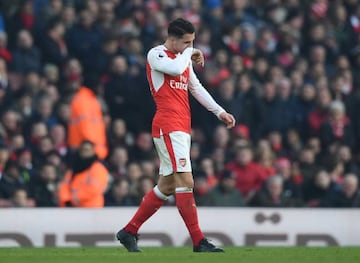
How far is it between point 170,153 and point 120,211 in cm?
402

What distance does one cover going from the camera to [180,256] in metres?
10.9

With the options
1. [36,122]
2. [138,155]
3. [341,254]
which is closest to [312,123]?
[138,155]

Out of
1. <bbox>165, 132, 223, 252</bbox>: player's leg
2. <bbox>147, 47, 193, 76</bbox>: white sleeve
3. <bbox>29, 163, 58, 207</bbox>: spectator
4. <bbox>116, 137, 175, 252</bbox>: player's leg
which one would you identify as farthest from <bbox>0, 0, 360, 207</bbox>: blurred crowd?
<bbox>147, 47, 193, 76</bbox>: white sleeve

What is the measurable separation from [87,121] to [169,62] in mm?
6298

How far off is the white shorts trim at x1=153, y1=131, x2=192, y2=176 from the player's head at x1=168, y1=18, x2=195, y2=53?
0.77m

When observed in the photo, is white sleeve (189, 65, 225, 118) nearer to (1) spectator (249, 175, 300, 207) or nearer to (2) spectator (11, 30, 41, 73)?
(1) spectator (249, 175, 300, 207)

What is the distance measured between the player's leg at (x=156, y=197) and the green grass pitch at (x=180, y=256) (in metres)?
0.15

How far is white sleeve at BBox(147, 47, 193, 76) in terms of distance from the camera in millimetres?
11297

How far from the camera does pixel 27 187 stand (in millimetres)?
16375

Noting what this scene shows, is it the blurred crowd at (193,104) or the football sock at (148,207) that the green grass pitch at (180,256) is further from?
the blurred crowd at (193,104)

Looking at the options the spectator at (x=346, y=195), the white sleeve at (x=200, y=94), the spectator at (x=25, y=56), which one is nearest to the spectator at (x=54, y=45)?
the spectator at (x=25, y=56)

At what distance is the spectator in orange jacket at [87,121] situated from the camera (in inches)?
687

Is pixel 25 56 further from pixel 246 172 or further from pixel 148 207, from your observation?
pixel 148 207

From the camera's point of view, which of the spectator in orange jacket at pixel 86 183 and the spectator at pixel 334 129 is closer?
the spectator in orange jacket at pixel 86 183
